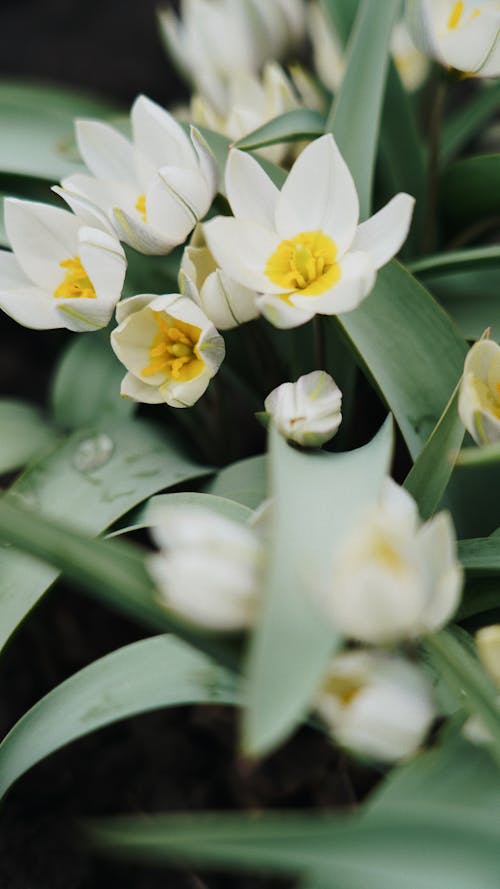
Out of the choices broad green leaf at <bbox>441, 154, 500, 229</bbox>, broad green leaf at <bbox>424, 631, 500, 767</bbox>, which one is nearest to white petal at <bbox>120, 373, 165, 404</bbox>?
broad green leaf at <bbox>424, 631, 500, 767</bbox>

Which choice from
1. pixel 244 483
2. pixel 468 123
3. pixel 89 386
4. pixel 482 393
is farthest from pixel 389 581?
pixel 468 123

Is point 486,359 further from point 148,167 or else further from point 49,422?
point 49,422

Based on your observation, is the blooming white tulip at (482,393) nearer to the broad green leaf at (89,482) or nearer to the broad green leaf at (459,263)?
the broad green leaf at (459,263)

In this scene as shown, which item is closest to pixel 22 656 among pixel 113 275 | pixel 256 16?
pixel 113 275

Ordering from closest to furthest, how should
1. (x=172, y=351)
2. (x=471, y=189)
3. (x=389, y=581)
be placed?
(x=389, y=581) → (x=172, y=351) → (x=471, y=189)

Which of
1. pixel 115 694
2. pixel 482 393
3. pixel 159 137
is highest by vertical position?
pixel 159 137

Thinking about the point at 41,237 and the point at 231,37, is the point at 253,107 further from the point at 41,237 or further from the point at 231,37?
the point at 41,237

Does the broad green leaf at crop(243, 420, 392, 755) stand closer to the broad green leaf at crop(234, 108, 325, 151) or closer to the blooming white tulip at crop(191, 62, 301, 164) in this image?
the broad green leaf at crop(234, 108, 325, 151)
